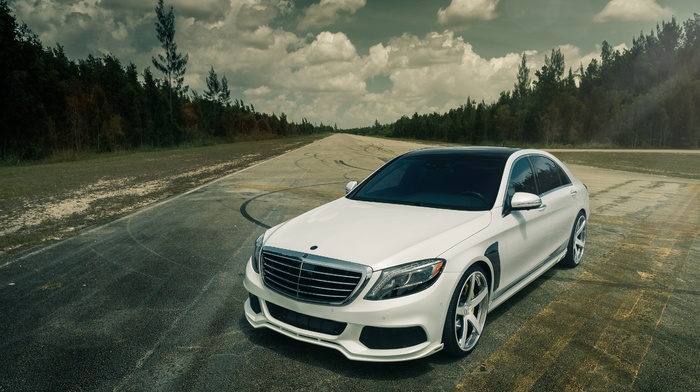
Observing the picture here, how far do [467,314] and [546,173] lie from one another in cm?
266

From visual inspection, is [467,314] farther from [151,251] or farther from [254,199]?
[254,199]

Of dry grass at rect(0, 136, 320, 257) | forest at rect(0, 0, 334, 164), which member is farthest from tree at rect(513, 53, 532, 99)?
dry grass at rect(0, 136, 320, 257)

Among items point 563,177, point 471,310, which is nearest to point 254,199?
point 563,177

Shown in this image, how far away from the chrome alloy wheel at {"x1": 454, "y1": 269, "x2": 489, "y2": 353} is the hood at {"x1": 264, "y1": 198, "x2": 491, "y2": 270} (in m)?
0.39

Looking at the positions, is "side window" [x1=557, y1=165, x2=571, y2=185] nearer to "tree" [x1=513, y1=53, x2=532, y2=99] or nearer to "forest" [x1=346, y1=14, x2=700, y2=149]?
"forest" [x1=346, y1=14, x2=700, y2=149]

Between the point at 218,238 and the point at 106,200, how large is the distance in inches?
219

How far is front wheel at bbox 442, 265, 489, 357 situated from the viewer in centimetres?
336

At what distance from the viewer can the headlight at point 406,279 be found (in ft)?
10.2

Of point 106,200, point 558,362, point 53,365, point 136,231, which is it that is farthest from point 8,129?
point 558,362

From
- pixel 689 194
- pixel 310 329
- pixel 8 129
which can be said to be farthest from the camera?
pixel 8 129

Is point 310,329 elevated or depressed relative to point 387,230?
depressed

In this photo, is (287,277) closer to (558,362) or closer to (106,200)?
(558,362)

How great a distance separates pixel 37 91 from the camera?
34.1 meters

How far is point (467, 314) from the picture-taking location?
140 inches
